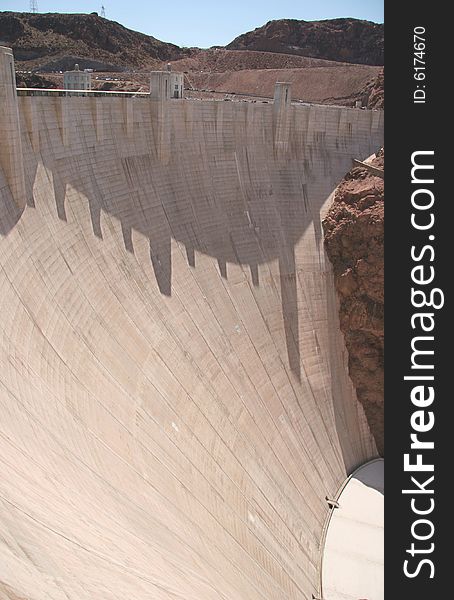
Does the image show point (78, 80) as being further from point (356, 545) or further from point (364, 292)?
point (356, 545)

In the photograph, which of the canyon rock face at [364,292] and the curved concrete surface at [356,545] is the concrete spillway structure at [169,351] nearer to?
the curved concrete surface at [356,545]

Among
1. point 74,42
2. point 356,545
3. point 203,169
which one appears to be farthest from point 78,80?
point 74,42

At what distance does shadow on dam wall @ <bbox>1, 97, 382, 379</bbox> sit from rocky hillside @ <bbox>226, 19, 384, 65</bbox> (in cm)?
4385

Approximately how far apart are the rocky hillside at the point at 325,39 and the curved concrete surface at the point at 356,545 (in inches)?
2189

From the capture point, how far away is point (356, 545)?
19.1 metres

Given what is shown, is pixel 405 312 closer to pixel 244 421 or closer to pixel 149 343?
pixel 149 343

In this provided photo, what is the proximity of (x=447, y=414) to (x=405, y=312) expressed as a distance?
1692 millimetres

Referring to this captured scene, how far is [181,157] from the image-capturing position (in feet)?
66.4

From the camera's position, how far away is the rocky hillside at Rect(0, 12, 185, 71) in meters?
58.5

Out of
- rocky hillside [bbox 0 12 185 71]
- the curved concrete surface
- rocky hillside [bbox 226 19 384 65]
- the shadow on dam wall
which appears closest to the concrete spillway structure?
the shadow on dam wall

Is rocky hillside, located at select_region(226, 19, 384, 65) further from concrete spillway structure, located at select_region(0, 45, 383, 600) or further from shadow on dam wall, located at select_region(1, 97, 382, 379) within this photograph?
concrete spillway structure, located at select_region(0, 45, 383, 600)

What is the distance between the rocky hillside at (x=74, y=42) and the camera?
58500 mm

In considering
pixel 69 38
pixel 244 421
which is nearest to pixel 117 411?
pixel 244 421

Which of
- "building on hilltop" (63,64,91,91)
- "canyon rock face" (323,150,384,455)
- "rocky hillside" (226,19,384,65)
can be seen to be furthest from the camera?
"rocky hillside" (226,19,384,65)
